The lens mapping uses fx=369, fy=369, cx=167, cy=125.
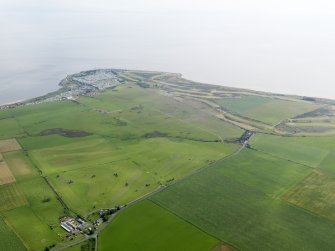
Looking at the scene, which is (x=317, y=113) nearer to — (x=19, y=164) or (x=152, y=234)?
(x=152, y=234)

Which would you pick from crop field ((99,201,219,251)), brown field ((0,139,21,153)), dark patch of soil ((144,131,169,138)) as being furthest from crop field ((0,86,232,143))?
crop field ((99,201,219,251))

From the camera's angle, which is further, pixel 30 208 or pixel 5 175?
pixel 5 175

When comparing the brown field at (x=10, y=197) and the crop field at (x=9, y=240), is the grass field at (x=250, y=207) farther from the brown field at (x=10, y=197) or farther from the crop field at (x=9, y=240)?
the brown field at (x=10, y=197)

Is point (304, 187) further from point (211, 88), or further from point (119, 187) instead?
point (211, 88)

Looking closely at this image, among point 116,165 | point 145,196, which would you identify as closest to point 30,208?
point 145,196

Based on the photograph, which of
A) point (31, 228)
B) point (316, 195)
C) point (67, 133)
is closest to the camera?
point (31, 228)

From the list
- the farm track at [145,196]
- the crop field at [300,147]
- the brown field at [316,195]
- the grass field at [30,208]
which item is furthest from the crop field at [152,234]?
the crop field at [300,147]

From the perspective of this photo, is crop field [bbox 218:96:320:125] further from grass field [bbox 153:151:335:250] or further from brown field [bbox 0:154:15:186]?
brown field [bbox 0:154:15:186]
